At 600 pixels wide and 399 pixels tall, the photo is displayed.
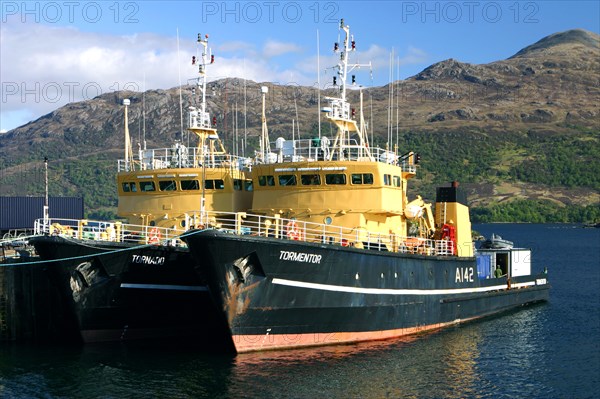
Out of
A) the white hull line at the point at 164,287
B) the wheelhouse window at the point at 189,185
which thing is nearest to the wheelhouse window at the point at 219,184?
the wheelhouse window at the point at 189,185

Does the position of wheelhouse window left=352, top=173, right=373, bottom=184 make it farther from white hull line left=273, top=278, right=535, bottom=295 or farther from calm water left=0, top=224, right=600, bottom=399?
calm water left=0, top=224, right=600, bottom=399

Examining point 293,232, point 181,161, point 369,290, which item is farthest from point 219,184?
point 369,290

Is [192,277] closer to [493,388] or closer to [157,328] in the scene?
[157,328]

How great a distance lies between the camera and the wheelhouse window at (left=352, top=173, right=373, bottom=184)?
34031 mm

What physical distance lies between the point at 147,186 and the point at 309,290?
40.8ft

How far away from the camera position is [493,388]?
28328 mm

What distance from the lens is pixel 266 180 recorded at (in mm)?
35438

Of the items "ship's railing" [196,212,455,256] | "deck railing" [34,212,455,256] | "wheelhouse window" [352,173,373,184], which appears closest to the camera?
"ship's railing" [196,212,455,256]

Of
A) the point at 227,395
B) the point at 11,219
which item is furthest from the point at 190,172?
the point at 11,219

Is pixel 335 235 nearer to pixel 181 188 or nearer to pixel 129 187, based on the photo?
pixel 181 188

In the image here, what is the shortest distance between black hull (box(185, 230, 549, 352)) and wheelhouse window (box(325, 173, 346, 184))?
152 inches

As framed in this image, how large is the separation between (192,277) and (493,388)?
13.1 m

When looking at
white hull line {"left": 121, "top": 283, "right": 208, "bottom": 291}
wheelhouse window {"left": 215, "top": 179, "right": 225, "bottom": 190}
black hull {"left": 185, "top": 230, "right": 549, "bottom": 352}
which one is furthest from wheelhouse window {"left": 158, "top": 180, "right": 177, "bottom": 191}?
black hull {"left": 185, "top": 230, "right": 549, "bottom": 352}

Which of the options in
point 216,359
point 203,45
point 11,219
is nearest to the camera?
point 216,359
